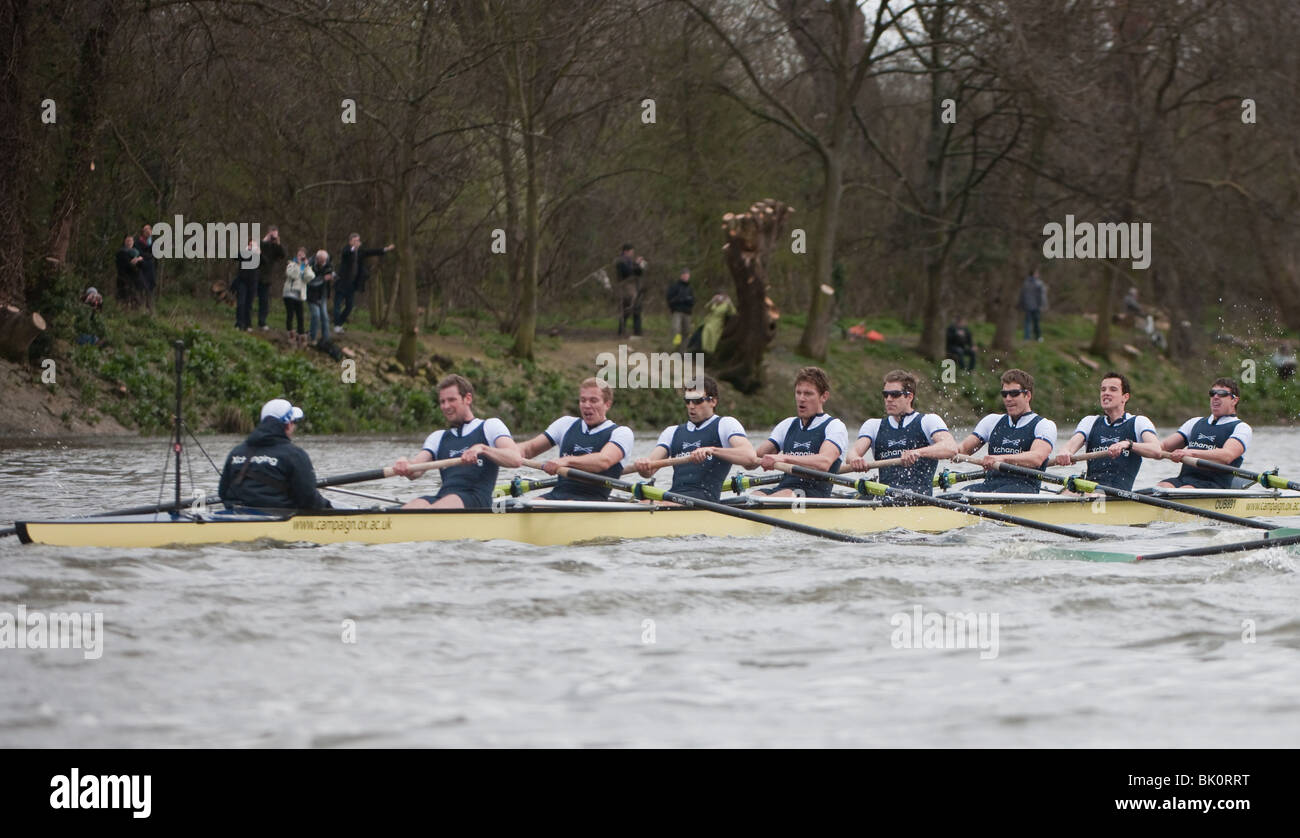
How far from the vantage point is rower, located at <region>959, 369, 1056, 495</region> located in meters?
14.3

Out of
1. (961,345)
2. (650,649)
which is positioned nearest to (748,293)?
(961,345)

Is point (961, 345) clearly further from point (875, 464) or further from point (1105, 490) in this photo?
point (875, 464)

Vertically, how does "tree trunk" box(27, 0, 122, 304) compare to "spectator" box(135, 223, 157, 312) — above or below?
above

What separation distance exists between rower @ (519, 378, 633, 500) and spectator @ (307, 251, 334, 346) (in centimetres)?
1357

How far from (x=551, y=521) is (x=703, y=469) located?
1.85 metres

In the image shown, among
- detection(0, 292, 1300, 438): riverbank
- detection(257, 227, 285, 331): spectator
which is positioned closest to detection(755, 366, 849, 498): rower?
detection(0, 292, 1300, 438): riverbank

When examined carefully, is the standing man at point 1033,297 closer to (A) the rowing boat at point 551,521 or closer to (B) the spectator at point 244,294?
(B) the spectator at point 244,294

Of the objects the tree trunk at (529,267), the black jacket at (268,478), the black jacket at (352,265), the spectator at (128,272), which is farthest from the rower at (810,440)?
the tree trunk at (529,267)

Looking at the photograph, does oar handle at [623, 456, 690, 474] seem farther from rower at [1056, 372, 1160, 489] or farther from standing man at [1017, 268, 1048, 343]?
standing man at [1017, 268, 1048, 343]

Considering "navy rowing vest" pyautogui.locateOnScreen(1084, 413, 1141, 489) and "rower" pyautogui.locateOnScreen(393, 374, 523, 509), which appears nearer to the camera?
"rower" pyautogui.locateOnScreen(393, 374, 523, 509)

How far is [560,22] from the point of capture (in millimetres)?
27375

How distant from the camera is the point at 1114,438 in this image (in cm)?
1498

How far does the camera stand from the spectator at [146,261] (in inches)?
996
